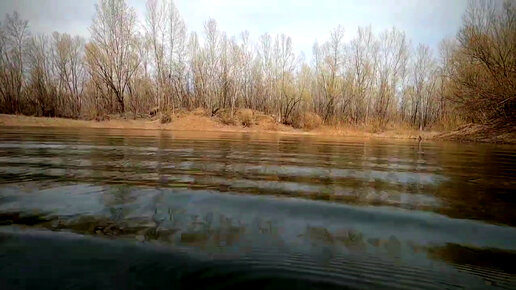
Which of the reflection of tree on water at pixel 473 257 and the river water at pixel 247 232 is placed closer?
the river water at pixel 247 232

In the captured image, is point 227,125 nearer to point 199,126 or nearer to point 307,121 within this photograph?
point 199,126

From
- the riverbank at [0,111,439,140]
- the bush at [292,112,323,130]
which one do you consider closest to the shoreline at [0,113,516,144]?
the riverbank at [0,111,439,140]

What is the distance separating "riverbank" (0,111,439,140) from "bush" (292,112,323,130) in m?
1.34

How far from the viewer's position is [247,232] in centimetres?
305

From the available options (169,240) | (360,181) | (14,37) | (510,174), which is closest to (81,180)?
(169,240)

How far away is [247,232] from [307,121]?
43.0 metres

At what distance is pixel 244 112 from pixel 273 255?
42760 mm

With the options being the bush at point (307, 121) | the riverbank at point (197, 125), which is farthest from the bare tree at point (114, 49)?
the bush at point (307, 121)

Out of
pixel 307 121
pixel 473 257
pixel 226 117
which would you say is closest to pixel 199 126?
pixel 226 117

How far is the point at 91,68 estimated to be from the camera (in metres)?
45.1

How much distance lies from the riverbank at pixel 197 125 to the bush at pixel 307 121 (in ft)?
4.39

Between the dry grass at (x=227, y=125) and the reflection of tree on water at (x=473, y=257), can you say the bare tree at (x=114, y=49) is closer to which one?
the dry grass at (x=227, y=125)

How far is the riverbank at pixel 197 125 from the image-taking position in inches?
1374

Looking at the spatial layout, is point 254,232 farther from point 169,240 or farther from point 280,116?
point 280,116
